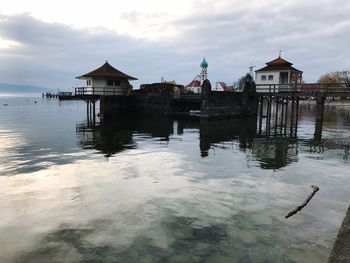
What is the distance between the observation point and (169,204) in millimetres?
12891

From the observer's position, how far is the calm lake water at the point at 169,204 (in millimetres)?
9266

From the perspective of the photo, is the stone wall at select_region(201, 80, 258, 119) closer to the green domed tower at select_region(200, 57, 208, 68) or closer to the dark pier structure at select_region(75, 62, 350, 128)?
the dark pier structure at select_region(75, 62, 350, 128)

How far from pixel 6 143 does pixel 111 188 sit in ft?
53.7

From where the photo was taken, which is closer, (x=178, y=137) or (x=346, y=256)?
(x=346, y=256)

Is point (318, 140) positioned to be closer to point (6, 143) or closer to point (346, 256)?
point (346, 256)

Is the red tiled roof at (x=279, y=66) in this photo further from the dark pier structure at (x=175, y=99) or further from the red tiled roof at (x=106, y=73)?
the red tiled roof at (x=106, y=73)

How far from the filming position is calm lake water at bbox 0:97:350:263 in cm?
927

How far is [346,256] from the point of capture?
25.1 feet

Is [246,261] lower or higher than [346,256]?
lower

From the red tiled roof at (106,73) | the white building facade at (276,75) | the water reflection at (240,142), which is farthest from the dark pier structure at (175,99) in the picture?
the water reflection at (240,142)

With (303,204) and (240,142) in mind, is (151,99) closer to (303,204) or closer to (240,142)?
(240,142)

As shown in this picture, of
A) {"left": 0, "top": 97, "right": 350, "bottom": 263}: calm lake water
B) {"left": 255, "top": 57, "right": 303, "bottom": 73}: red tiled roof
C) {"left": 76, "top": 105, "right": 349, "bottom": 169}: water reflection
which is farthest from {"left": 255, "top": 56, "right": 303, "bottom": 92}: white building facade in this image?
{"left": 0, "top": 97, "right": 350, "bottom": 263}: calm lake water

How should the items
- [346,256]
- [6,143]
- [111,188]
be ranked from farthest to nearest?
[6,143]
[111,188]
[346,256]

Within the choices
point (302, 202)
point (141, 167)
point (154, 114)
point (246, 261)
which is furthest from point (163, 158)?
→ point (154, 114)
